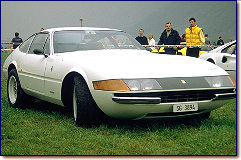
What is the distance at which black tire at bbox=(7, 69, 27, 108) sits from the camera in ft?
22.4

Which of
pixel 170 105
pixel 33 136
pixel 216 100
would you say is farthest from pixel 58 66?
pixel 216 100

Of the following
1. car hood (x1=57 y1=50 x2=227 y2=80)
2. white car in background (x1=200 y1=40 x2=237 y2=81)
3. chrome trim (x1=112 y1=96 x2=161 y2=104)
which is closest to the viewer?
chrome trim (x1=112 y1=96 x2=161 y2=104)

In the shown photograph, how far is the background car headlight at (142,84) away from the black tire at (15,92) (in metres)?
2.80

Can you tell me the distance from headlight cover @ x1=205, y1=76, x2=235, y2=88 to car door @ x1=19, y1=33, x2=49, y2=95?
96.7 inches

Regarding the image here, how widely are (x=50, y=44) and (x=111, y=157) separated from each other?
2.80 m

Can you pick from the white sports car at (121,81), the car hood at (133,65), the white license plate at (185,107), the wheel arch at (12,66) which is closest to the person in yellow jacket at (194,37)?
the white sports car at (121,81)

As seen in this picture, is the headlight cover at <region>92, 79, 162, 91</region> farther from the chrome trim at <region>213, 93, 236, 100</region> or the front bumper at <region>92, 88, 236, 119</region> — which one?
the chrome trim at <region>213, 93, 236, 100</region>

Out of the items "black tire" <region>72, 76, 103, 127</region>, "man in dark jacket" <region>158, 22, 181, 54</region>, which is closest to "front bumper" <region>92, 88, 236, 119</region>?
"black tire" <region>72, 76, 103, 127</region>

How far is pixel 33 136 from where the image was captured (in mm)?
4891

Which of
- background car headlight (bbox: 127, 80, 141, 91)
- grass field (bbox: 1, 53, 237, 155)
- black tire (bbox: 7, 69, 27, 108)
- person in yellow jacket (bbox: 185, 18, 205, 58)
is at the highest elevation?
person in yellow jacket (bbox: 185, 18, 205, 58)

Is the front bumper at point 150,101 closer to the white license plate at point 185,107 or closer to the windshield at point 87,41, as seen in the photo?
the white license plate at point 185,107

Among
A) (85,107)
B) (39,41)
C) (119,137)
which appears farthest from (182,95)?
(39,41)

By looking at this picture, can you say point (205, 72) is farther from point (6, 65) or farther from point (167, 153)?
point (6, 65)

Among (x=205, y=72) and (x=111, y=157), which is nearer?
(x=111, y=157)
